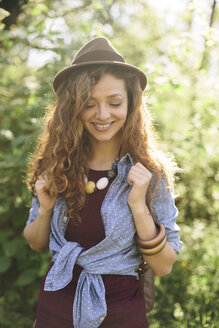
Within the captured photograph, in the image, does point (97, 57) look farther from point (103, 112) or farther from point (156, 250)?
point (156, 250)

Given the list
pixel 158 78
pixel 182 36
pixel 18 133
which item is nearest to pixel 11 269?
pixel 18 133

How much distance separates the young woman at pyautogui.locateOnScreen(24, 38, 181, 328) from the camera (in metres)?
1.75

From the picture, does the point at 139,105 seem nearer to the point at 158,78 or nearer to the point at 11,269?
the point at 158,78

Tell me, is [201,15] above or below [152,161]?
above

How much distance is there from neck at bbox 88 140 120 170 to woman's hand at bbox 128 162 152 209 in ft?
0.81

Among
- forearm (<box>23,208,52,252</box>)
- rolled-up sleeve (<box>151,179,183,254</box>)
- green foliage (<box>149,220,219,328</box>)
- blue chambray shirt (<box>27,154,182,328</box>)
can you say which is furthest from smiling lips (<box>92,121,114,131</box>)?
green foliage (<box>149,220,219,328</box>)

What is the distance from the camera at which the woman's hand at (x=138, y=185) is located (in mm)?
1736

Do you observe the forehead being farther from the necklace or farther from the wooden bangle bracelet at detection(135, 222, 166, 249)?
the wooden bangle bracelet at detection(135, 222, 166, 249)

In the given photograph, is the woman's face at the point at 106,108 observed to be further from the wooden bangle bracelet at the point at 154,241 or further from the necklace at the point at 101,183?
the wooden bangle bracelet at the point at 154,241

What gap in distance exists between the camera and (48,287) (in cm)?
182

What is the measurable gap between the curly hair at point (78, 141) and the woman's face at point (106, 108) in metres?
0.04

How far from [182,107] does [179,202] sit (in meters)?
5.09

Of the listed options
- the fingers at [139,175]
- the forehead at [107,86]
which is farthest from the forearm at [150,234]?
the forehead at [107,86]

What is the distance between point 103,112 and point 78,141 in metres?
0.28
